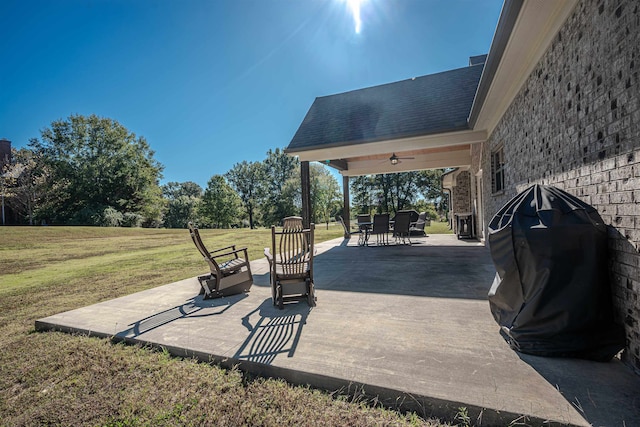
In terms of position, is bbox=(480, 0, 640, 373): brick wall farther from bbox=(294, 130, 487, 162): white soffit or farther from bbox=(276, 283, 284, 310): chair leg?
bbox=(294, 130, 487, 162): white soffit

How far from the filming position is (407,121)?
25.4 feet

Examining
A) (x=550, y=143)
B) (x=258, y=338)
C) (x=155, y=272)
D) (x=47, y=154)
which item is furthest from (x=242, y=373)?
(x=47, y=154)

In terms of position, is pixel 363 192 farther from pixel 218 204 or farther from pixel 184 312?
pixel 184 312

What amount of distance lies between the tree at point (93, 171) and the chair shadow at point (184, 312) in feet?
89.6

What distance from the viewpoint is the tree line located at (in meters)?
23.9

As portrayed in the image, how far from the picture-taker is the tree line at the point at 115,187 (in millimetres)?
23875

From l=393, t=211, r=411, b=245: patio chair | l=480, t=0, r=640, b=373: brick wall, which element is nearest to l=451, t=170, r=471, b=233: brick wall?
l=393, t=211, r=411, b=245: patio chair

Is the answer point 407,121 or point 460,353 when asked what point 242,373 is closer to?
point 460,353

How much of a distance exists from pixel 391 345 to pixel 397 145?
6593mm

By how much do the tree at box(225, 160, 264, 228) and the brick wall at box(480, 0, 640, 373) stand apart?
3942 centimetres

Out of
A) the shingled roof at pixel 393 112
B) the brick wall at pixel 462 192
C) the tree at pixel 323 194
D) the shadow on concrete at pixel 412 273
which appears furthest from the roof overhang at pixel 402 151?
the tree at pixel 323 194

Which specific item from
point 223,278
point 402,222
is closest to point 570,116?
point 223,278

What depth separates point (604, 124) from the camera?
6.59 feet

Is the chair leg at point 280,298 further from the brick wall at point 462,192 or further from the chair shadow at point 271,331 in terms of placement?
the brick wall at point 462,192
